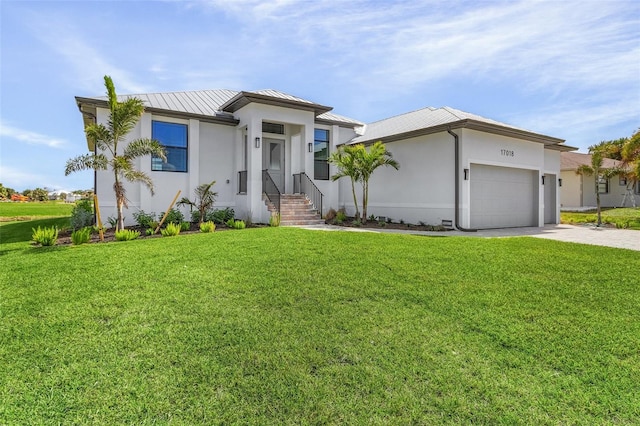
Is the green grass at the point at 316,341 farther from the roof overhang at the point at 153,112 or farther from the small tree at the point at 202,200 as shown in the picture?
the roof overhang at the point at 153,112

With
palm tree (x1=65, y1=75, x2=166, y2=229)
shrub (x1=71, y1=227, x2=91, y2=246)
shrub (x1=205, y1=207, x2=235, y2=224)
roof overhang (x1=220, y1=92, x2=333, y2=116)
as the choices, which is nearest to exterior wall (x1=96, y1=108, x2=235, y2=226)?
shrub (x1=205, y1=207, x2=235, y2=224)

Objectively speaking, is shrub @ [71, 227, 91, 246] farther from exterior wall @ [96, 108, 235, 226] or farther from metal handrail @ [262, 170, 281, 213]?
metal handrail @ [262, 170, 281, 213]

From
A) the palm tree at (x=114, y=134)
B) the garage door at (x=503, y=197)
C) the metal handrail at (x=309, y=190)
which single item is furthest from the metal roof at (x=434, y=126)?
the palm tree at (x=114, y=134)

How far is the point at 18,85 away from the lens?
10.2 metres

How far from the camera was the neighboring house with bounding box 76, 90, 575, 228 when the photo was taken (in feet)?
40.0

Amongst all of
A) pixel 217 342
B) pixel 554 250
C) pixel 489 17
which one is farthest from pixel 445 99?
pixel 217 342

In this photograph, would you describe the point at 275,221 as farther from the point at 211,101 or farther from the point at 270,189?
the point at 211,101

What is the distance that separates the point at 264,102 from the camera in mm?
13008

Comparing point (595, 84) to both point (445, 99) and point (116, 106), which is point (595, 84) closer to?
point (445, 99)

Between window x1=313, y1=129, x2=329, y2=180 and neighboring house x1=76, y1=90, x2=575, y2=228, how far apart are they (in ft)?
0.63

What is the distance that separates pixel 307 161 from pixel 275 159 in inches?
74.1

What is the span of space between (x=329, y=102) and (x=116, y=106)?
9.09 m

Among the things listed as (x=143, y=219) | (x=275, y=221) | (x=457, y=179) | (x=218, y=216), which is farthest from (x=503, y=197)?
(x=143, y=219)

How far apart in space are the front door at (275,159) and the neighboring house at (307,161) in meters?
0.05
